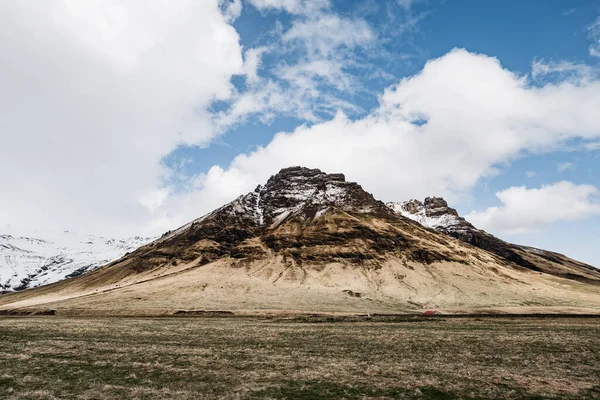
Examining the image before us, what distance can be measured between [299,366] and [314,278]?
113 m

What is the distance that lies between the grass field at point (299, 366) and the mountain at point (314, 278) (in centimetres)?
5308

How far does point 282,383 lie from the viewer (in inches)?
856

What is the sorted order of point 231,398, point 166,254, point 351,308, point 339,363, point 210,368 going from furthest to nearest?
1. point 166,254
2. point 351,308
3. point 339,363
4. point 210,368
5. point 231,398

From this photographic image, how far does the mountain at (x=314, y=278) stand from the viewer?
10038 cm

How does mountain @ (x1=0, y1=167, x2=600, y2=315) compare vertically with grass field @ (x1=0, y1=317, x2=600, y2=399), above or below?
above

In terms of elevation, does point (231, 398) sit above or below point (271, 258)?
below

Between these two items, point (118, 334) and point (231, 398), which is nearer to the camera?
point (231, 398)

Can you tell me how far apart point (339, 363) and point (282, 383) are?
6375 millimetres

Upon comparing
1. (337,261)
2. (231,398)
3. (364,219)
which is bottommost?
(231,398)

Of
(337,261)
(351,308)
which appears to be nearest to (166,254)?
(337,261)

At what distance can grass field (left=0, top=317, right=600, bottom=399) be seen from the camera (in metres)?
20.3

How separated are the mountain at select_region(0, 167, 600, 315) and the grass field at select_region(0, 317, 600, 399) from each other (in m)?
53.1

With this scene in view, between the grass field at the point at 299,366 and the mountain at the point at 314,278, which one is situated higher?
the mountain at the point at 314,278

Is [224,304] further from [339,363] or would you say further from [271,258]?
[339,363]
